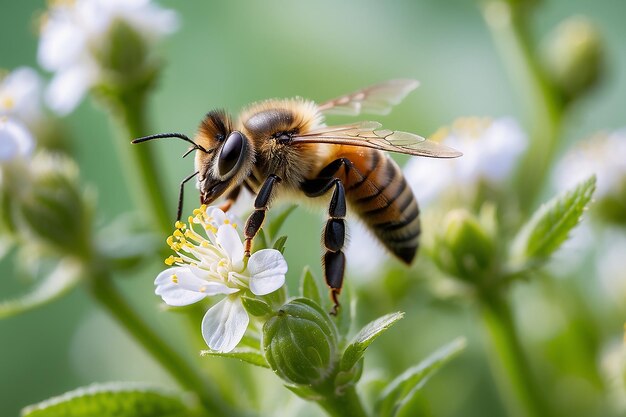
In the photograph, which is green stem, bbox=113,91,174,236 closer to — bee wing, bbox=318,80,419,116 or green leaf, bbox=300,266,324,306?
bee wing, bbox=318,80,419,116

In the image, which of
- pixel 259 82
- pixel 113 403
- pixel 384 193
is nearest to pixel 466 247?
pixel 384 193

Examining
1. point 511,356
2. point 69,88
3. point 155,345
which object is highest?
point 69,88

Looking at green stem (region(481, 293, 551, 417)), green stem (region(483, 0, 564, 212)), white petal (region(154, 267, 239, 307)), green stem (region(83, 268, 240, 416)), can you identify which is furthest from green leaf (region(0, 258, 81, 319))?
green stem (region(483, 0, 564, 212))

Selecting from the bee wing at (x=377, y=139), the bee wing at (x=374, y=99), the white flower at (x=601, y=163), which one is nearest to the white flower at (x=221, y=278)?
the bee wing at (x=377, y=139)

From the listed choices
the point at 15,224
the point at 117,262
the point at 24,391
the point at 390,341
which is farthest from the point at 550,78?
the point at 24,391

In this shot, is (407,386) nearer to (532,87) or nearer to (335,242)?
(335,242)

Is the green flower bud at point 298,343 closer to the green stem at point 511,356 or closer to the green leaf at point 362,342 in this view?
the green leaf at point 362,342
